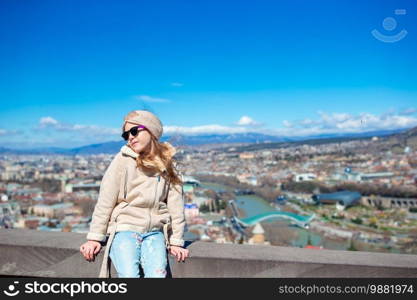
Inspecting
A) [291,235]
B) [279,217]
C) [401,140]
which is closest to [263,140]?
[401,140]

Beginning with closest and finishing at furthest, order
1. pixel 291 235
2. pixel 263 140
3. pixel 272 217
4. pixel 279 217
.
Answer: pixel 291 235, pixel 272 217, pixel 279 217, pixel 263 140

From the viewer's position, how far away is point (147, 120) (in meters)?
1.30

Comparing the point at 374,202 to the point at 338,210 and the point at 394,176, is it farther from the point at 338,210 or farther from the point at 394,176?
the point at 394,176

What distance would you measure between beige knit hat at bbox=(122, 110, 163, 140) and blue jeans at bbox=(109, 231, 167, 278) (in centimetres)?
38

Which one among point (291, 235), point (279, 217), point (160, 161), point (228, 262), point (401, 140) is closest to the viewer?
point (228, 262)

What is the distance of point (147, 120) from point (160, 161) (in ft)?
0.53

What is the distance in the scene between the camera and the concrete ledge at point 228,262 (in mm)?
1134

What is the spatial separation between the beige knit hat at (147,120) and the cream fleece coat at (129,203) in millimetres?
105

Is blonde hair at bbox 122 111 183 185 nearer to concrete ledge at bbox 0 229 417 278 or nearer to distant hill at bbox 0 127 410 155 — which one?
concrete ledge at bbox 0 229 417 278

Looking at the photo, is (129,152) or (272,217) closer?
(129,152)

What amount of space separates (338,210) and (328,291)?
949 inches

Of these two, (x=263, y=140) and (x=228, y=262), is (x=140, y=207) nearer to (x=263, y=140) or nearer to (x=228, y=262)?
(x=228, y=262)

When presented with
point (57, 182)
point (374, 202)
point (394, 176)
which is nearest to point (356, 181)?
point (394, 176)

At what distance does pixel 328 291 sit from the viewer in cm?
108
